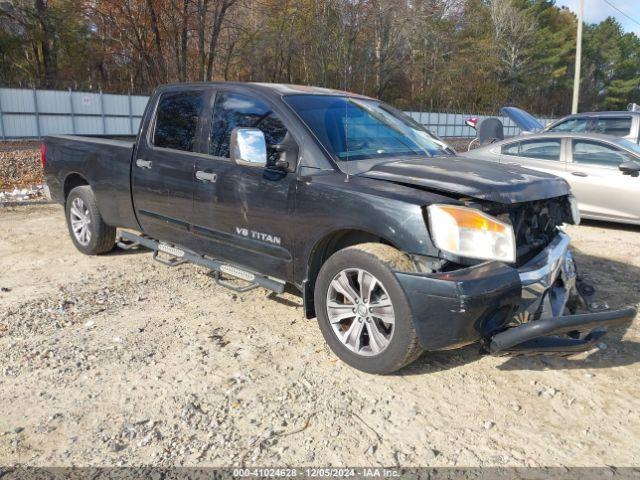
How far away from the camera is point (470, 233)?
3.11m

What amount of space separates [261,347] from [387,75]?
36513 millimetres

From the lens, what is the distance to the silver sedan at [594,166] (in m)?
7.59

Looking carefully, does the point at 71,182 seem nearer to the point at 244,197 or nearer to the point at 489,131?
the point at 244,197

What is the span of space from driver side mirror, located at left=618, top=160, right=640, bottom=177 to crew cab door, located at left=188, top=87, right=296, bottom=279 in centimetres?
567

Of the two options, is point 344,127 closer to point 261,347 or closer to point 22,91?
point 261,347

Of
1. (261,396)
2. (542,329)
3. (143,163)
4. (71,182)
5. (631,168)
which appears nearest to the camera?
(542,329)

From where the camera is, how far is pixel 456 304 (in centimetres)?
294

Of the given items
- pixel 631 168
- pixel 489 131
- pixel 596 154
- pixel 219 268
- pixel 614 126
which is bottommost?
pixel 219 268

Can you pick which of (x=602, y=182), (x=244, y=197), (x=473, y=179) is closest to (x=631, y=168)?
(x=602, y=182)

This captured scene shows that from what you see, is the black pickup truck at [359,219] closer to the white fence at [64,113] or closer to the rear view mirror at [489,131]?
the rear view mirror at [489,131]

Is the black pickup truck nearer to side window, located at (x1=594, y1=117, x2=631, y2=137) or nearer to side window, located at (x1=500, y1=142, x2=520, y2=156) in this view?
side window, located at (x1=500, y1=142, x2=520, y2=156)

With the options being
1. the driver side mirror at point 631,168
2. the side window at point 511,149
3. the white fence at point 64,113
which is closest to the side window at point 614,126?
the side window at point 511,149

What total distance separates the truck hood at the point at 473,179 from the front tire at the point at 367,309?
467mm

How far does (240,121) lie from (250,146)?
615 millimetres
